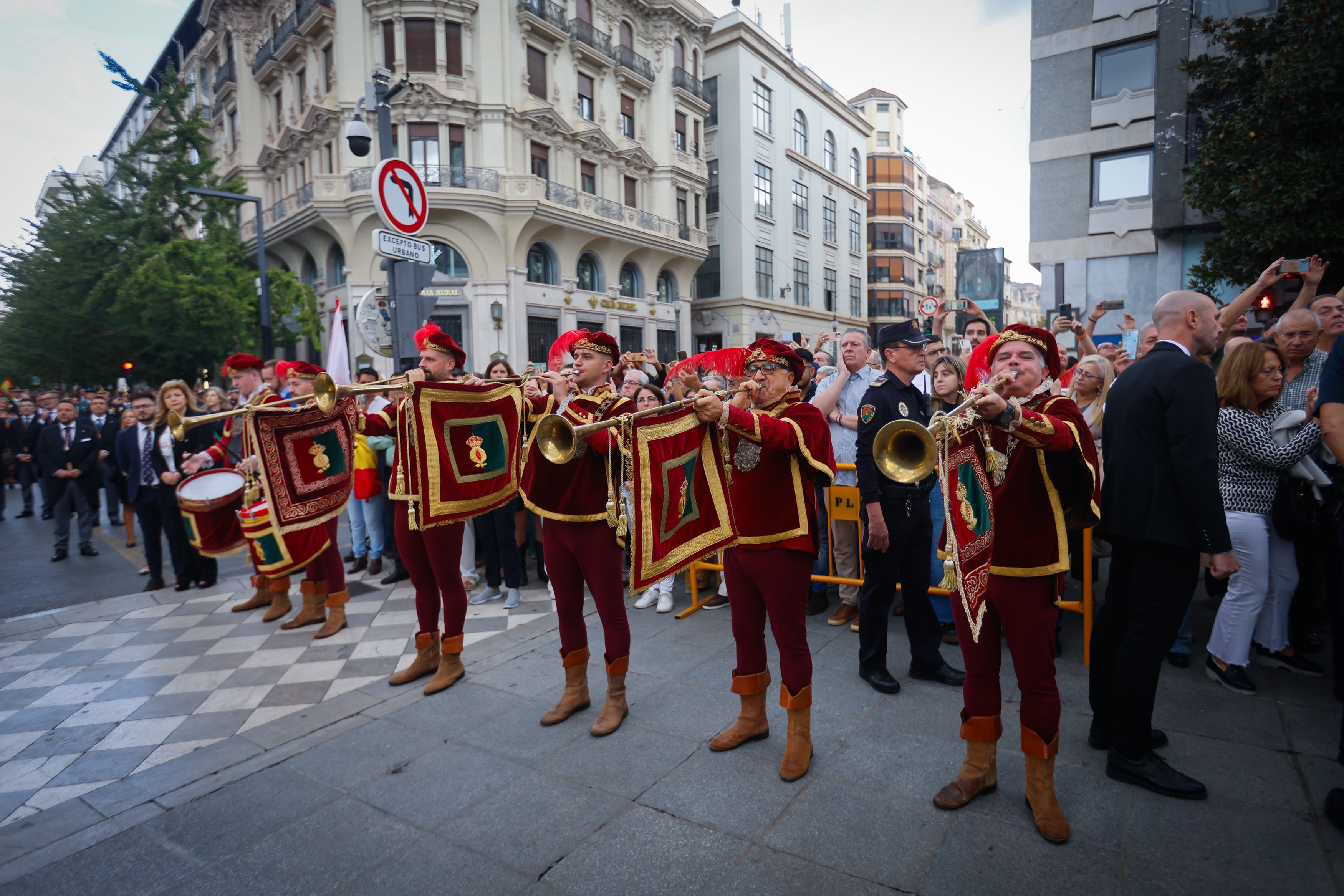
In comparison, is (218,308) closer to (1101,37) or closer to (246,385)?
(246,385)

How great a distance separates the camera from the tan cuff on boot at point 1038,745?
2.95m

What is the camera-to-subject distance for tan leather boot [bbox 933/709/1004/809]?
3148mm

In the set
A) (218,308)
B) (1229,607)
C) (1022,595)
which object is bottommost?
(1229,607)

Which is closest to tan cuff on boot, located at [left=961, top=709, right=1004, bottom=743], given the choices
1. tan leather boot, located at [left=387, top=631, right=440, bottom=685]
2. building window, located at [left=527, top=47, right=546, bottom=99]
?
tan leather boot, located at [left=387, top=631, right=440, bottom=685]

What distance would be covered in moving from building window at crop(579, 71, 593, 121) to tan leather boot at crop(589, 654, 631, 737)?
2795cm

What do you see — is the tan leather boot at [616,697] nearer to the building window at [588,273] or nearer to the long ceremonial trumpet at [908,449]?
the long ceremonial trumpet at [908,449]

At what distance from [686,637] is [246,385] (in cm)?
536

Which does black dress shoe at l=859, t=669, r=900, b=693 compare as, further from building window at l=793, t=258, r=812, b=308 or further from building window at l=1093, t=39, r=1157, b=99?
building window at l=793, t=258, r=812, b=308

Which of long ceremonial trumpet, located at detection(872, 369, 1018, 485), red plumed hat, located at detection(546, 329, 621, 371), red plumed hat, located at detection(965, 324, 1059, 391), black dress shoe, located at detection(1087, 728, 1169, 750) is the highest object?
red plumed hat, located at detection(546, 329, 621, 371)

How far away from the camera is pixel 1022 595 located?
2.96 m

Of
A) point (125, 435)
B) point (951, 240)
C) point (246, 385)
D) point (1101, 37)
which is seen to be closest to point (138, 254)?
point (125, 435)

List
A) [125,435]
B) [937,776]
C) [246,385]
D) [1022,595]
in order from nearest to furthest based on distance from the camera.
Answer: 1. [1022,595]
2. [937,776]
3. [246,385]
4. [125,435]

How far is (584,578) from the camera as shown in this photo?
14.3ft

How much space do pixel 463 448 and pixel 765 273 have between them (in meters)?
35.5
